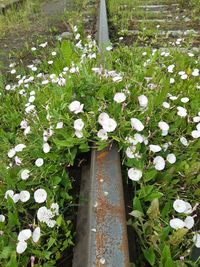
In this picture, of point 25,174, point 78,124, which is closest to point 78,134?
point 78,124

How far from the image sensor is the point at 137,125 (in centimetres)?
196

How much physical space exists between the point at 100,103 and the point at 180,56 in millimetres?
1717

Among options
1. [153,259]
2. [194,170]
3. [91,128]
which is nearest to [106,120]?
[91,128]

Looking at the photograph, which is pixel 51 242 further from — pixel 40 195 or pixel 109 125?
pixel 109 125

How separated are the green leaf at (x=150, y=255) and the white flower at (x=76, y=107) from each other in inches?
36.9

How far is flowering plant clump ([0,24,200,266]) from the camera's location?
1.64 meters

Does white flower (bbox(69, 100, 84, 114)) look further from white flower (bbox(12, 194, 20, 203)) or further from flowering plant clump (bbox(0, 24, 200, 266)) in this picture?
white flower (bbox(12, 194, 20, 203))

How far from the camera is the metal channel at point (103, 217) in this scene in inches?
54.6

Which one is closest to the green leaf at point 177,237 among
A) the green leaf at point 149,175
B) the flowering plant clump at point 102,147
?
the flowering plant clump at point 102,147

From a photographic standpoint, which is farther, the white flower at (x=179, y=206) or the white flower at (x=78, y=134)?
the white flower at (x=78, y=134)

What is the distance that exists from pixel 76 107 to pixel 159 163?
0.63m

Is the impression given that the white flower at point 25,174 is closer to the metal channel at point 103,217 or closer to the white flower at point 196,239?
the metal channel at point 103,217

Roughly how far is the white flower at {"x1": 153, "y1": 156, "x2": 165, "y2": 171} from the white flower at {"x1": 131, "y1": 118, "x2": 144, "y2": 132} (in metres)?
0.20

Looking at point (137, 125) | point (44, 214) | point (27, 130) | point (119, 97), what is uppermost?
point (119, 97)
